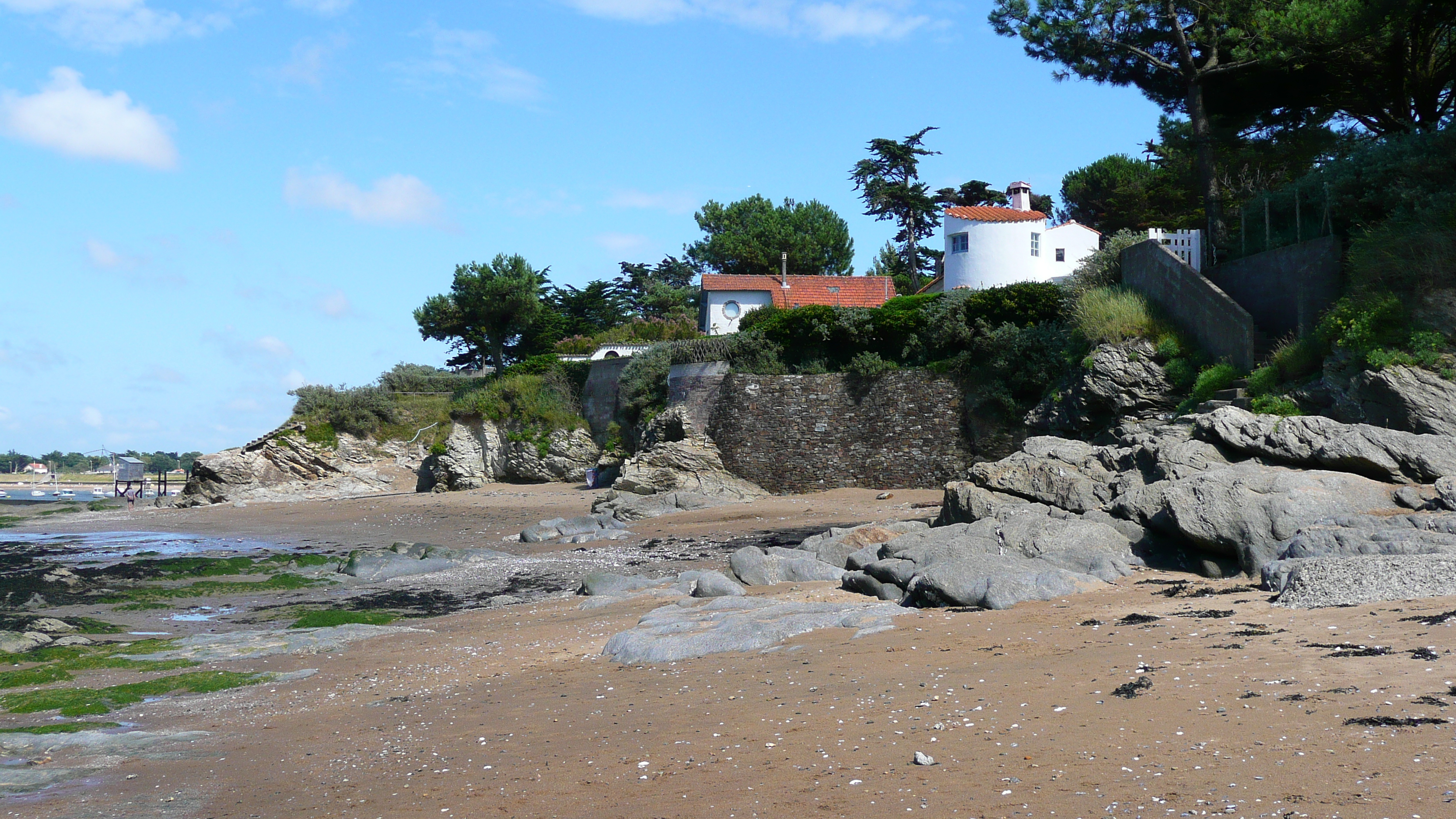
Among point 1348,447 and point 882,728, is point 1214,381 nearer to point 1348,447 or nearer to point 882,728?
point 1348,447

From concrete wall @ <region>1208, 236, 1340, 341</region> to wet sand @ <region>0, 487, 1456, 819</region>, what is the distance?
8790 millimetres

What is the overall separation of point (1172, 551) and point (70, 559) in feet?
71.8

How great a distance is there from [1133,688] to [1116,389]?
1393cm

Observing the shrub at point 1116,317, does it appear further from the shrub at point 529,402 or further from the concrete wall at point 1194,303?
the shrub at point 529,402

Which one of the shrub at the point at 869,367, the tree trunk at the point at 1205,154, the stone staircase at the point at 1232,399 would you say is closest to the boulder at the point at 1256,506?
the stone staircase at the point at 1232,399

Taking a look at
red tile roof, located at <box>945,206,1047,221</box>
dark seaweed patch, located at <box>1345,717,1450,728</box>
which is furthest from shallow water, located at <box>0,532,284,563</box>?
red tile roof, located at <box>945,206,1047,221</box>

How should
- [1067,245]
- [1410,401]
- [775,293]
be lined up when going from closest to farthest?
[1410,401], [1067,245], [775,293]

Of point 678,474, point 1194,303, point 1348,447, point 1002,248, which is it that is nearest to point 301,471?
point 678,474

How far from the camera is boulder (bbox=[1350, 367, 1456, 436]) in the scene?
12.0m

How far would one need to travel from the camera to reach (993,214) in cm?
3431


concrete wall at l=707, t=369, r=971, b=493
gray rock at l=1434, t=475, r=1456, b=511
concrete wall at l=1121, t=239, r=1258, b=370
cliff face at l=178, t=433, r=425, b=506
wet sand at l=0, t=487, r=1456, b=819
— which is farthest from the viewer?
cliff face at l=178, t=433, r=425, b=506

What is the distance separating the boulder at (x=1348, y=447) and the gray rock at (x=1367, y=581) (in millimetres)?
3682

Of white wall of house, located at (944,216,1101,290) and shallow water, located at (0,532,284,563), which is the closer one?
shallow water, located at (0,532,284,563)

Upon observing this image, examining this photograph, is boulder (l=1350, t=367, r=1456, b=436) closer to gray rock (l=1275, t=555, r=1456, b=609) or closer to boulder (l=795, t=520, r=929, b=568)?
gray rock (l=1275, t=555, r=1456, b=609)
